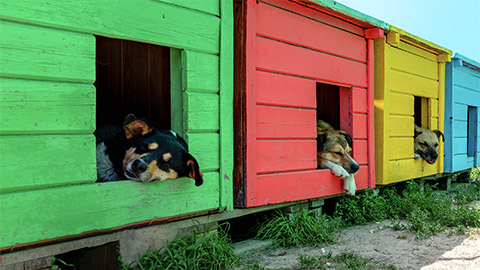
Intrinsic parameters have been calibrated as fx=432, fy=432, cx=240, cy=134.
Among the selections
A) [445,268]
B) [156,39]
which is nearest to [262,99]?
[156,39]

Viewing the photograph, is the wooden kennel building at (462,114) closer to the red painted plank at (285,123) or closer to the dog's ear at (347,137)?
the dog's ear at (347,137)

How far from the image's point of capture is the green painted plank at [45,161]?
2.53 meters

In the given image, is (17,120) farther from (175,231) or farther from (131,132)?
(175,231)

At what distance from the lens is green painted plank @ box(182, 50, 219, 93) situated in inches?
139

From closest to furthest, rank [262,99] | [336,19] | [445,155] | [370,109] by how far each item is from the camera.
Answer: [262,99] < [336,19] < [370,109] < [445,155]

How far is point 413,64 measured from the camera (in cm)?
709

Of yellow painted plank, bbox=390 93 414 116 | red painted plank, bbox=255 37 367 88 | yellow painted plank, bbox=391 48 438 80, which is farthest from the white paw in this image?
yellow painted plank, bbox=391 48 438 80

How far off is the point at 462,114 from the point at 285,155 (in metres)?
5.98

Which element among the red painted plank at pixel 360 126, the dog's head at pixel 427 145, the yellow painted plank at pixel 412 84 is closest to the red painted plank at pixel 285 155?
the red painted plank at pixel 360 126

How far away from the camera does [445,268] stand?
3.73 m

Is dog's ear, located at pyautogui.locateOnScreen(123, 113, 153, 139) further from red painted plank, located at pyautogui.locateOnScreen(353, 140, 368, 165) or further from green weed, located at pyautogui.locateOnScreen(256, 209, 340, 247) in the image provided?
red painted plank, located at pyautogui.locateOnScreen(353, 140, 368, 165)

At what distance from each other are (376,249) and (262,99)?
190cm

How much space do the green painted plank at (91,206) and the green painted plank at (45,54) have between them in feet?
2.39

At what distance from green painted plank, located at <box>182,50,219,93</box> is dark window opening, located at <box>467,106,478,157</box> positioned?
8.05 metres
